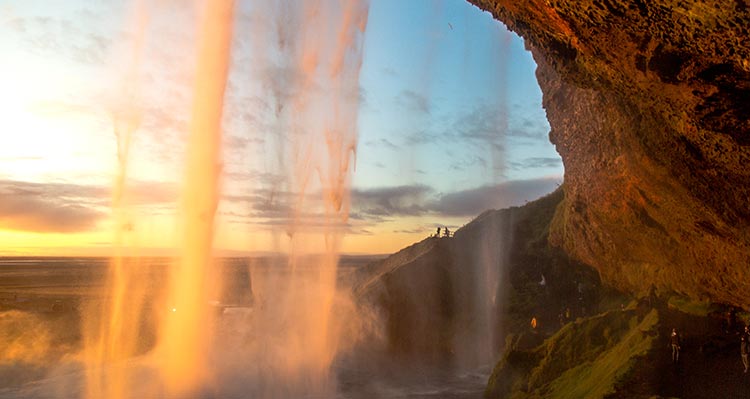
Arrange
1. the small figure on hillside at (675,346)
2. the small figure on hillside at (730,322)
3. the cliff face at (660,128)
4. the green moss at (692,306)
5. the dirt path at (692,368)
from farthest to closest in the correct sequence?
the green moss at (692,306) < the small figure on hillside at (730,322) < the small figure on hillside at (675,346) < the dirt path at (692,368) < the cliff face at (660,128)

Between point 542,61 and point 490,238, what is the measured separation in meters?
13.1

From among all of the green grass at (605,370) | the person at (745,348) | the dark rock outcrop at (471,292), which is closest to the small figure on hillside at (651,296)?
the green grass at (605,370)

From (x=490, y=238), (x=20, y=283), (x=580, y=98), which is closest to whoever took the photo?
(x=580, y=98)

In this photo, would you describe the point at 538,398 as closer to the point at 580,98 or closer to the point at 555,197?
the point at 580,98

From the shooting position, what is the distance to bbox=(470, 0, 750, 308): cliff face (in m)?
7.01

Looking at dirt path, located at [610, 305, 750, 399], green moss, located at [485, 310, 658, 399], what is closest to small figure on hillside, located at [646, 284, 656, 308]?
green moss, located at [485, 310, 658, 399]

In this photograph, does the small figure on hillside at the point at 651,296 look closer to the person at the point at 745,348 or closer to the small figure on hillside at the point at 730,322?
the small figure on hillside at the point at 730,322

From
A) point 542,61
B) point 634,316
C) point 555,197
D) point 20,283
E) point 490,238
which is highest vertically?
point 542,61

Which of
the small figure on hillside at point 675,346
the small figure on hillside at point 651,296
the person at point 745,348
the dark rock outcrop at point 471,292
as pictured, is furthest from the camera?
the dark rock outcrop at point 471,292

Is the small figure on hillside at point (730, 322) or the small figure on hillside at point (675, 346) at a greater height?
the small figure on hillside at point (730, 322)

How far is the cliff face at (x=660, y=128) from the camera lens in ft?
23.0

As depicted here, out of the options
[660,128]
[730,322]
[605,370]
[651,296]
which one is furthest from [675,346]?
[660,128]

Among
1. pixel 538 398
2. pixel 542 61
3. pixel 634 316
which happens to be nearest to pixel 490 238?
pixel 542 61

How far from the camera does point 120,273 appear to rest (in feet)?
74.5
